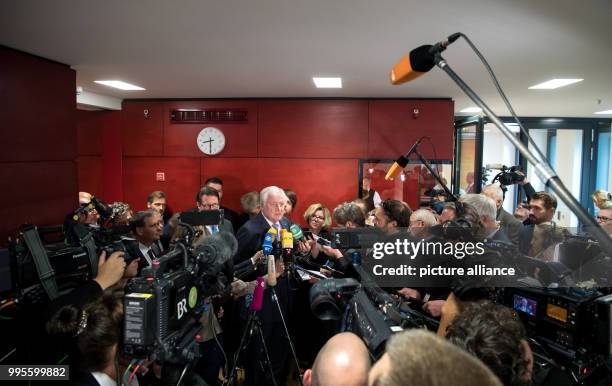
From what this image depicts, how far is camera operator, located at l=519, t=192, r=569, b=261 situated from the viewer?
269 cm

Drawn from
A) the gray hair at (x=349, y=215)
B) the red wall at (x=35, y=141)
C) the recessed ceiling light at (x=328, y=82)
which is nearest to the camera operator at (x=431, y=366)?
the gray hair at (x=349, y=215)

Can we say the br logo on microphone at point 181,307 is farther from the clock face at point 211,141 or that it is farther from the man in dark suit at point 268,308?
the clock face at point 211,141

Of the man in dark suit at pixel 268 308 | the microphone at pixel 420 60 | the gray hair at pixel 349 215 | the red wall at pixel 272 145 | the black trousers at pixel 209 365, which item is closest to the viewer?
the microphone at pixel 420 60

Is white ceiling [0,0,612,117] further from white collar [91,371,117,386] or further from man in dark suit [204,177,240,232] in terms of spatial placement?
white collar [91,371,117,386]

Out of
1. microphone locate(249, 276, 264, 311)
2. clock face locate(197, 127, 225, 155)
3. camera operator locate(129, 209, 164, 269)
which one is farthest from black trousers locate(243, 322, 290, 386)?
clock face locate(197, 127, 225, 155)

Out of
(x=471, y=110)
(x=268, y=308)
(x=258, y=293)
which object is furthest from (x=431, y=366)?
(x=471, y=110)

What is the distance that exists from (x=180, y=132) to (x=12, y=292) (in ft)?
14.4

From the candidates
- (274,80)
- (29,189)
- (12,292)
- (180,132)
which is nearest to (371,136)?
(274,80)

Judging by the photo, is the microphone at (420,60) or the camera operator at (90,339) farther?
the camera operator at (90,339)

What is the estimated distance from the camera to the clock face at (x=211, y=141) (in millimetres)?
5434

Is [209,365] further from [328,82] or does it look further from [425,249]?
[328,82]

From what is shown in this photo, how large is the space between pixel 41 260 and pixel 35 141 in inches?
98.6

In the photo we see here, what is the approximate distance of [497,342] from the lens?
0.95 meters

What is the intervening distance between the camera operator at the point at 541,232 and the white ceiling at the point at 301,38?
1.30 metres
